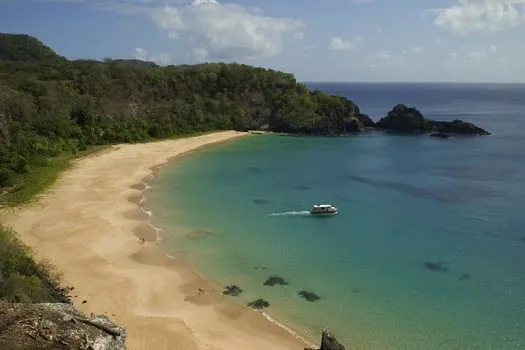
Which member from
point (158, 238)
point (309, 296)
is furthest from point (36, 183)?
point (309, 296)

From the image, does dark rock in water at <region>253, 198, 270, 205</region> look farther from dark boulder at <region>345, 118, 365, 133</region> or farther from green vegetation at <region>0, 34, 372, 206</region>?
dark boulder at <region>345, 118, 365, 133</region>

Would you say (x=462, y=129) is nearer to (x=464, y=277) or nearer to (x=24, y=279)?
(x=464, y=277)

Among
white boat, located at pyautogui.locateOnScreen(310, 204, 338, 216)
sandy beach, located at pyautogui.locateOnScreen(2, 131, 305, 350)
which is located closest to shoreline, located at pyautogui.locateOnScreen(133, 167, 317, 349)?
sandy beach, located at pyautogui.locateOnScreen(2, 131, 305, 350)

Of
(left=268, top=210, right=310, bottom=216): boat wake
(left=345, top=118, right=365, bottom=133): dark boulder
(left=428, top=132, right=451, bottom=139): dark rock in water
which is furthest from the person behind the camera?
(left=345, top=118, right=365, bottom=133): dark boulder

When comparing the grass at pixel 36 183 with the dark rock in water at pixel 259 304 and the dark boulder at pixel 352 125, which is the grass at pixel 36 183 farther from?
the dark boulder at pixel 352 125

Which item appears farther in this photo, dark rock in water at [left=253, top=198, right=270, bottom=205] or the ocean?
dark rock in water at [left=253, top=198, right=270, bottom=205]

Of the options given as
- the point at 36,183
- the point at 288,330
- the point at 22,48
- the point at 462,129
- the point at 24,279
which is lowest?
the point at 288,330

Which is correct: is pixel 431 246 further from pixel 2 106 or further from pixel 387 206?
pixel 2 106
